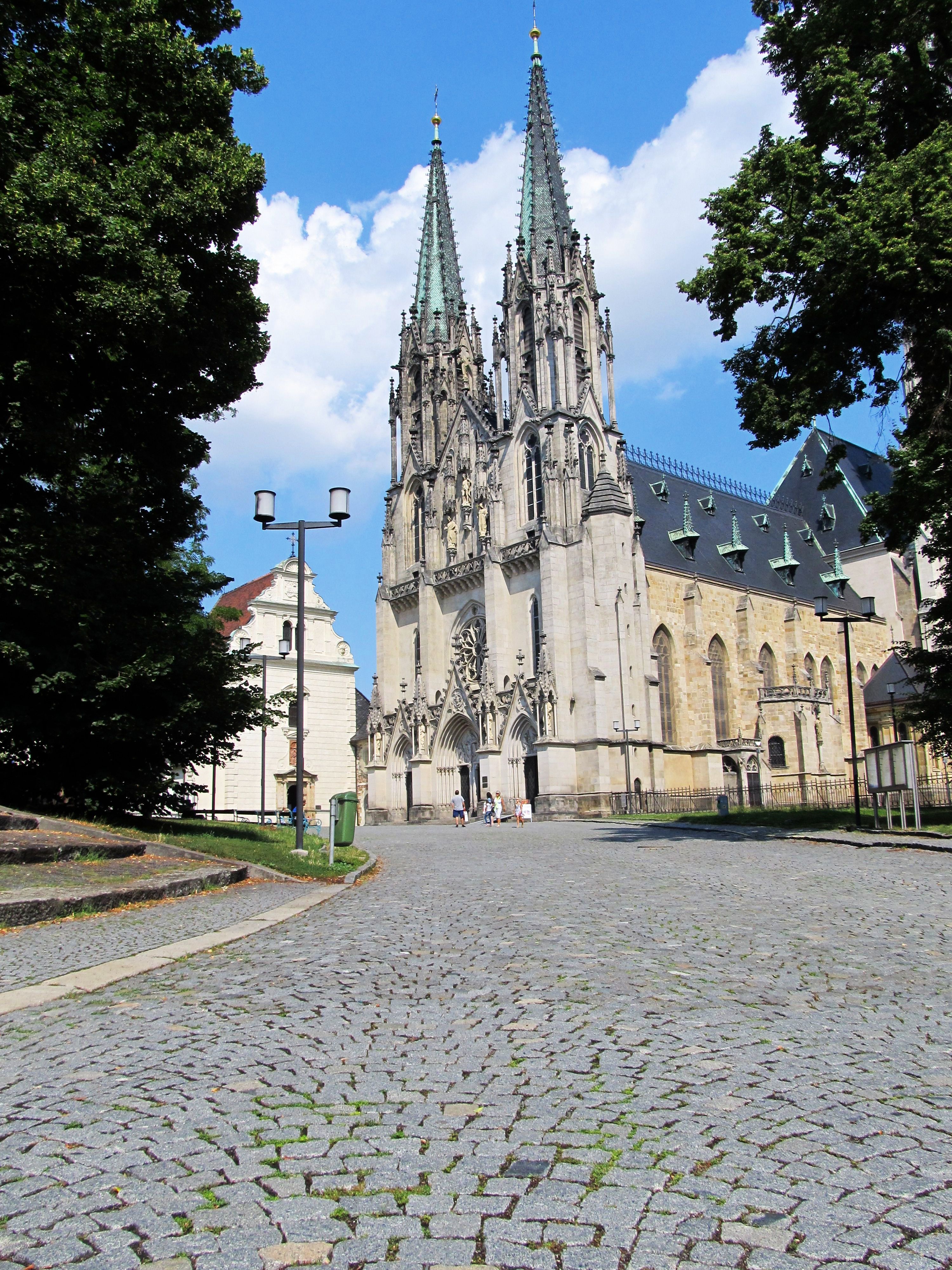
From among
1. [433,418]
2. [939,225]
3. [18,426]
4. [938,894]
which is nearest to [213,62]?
[18,426]

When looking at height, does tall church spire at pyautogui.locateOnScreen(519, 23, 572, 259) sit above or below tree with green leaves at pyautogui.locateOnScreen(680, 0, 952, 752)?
above

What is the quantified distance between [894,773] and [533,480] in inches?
1248

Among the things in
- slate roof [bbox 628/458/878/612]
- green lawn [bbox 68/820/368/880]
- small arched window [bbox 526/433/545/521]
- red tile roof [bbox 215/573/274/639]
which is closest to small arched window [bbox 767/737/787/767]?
slate roof [bbox 628/458/878/612]

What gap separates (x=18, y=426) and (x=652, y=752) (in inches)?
1338

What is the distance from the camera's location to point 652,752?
43.5 m

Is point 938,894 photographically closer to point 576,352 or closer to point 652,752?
point 652,752

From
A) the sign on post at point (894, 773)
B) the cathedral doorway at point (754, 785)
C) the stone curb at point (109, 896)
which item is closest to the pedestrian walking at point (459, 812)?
the cathedral doorway at point (754, 785)

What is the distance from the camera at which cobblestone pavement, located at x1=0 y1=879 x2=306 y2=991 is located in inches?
258

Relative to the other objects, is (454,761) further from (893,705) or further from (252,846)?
(252,846)

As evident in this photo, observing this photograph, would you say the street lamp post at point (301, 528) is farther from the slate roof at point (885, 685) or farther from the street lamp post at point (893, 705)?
the slate roof at point (885, 685)

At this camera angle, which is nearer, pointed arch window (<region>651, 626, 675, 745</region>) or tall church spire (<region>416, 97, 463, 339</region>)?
pointed arch window (<region>651, 626, 675, 745</region>)

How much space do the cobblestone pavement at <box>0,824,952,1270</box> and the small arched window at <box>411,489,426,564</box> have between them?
47.5 meters

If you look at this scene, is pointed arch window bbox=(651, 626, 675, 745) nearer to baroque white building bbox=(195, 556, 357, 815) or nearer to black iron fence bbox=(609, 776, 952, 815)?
black iron fence bbox=(609, 776, 952, 815)

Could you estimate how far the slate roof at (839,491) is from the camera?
66.6 metres
